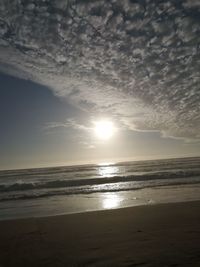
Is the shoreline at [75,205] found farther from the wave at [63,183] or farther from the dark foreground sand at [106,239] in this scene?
the wave at [63,183]

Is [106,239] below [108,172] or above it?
below

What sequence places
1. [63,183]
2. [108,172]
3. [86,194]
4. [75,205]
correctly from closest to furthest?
1. [75,205]
2. [86,194]
3. [63,183]
4. [108,172]

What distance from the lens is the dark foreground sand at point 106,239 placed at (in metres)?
6.04

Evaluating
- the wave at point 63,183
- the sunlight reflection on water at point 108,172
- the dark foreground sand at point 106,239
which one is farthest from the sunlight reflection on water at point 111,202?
the sunlight reflection on water at point 108,172

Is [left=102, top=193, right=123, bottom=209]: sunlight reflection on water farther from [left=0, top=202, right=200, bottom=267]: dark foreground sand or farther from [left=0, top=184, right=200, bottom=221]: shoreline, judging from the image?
[left=0, top=202, right=200, bottom=267]: dark foreground sand

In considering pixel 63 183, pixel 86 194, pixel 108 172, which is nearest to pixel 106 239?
pixel 86 194

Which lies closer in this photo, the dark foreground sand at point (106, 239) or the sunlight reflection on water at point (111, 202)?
the dark foreground sand at point (106, 239)

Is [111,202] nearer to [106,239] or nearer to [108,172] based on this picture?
[106,239]

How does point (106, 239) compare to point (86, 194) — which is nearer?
point (106, 239)

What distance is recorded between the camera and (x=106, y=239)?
7672mm

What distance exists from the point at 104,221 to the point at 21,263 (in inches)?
168

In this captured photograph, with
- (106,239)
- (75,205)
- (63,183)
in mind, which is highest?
(63,183)

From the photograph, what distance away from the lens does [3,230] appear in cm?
952

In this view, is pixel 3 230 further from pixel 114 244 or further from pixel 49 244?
pixel 114 244
